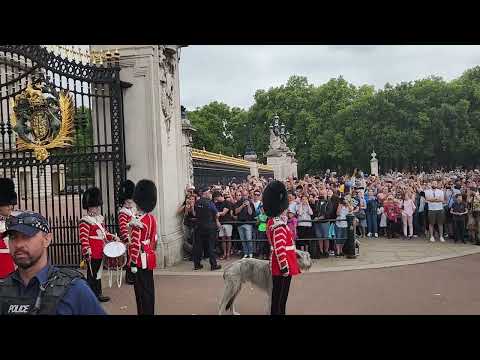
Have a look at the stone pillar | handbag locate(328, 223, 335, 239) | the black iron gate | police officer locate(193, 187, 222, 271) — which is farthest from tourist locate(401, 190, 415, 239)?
the black iron gate

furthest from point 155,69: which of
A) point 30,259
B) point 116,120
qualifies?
point 30,259

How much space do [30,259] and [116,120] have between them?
7870 millimetres

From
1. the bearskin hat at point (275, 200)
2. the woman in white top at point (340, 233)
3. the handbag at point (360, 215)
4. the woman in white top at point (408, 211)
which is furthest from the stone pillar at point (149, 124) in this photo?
the woman in white top at point (408, 211)

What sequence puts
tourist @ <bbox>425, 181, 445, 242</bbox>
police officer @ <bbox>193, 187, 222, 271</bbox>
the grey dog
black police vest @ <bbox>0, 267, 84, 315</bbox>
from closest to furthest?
1. black police vest @ <bbox>0, 267, 84, 315</bbox>
2. the grey dog
3. police officer @ <bbox>193, 187, 222, 271</bbox>
4. tourist @ <bbox>425, 181, 445, 242</bbox>

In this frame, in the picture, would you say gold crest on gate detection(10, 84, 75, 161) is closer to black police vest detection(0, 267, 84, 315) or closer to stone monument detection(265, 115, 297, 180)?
black police vest detection(0, 267, 84, 315)

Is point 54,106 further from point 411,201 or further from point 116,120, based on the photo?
point 411,201

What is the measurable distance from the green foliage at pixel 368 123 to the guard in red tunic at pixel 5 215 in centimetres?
4429


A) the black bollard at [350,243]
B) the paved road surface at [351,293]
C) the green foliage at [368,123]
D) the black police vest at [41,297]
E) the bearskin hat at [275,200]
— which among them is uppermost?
the green foliage at [368,123]

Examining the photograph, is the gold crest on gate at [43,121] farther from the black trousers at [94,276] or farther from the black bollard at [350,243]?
the black bollard at [350,243]

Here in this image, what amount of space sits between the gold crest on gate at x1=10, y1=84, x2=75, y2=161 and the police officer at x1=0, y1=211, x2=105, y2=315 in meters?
7.44

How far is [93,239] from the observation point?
26.6 feet

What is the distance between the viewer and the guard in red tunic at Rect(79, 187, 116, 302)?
316 inches

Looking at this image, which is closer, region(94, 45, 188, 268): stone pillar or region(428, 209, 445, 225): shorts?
region(94, 45, 188, 268): stone pillar

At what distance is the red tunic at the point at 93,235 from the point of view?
8023 millimetres
